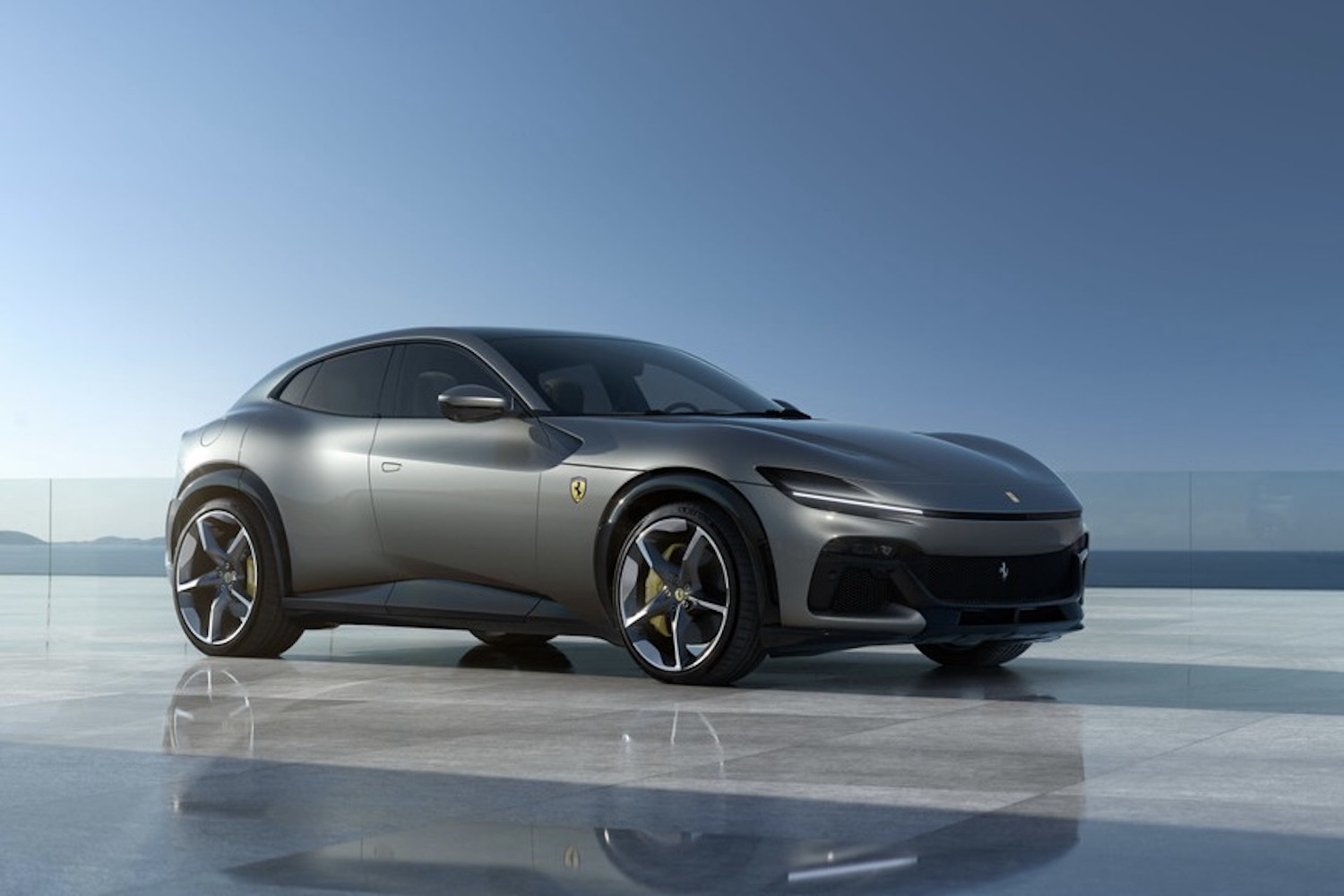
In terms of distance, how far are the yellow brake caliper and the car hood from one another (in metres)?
0.34

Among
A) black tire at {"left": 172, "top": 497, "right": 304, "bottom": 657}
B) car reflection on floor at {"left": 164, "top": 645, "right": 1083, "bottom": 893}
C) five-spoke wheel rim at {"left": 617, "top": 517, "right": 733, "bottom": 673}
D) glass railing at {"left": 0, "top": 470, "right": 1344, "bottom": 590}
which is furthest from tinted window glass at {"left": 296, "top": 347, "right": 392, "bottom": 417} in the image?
glass railing at {"left": 0, "top": 470, "right": 1344, "bottom": 590}

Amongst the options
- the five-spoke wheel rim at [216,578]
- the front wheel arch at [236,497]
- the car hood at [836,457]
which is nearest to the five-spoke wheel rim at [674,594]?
the car hood at [836,457]

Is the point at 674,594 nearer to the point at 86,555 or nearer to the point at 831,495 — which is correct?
the point at 831,495

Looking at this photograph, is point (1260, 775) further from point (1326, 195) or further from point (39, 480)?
point (1326, 195)

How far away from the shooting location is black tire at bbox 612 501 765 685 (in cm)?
772

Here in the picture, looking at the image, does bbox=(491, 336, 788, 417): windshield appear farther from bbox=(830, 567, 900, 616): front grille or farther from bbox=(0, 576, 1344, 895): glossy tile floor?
bbox=(830, 567, 900, 616): front grille

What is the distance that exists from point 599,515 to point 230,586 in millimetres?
2333

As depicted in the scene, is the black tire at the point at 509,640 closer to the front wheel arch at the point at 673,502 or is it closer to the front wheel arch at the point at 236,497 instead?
the front wheel arch at the point at 236,497

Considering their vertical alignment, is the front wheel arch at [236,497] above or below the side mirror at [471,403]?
below

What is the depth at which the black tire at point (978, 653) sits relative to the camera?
353 inches

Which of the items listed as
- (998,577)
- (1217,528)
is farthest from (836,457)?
(1217,528)

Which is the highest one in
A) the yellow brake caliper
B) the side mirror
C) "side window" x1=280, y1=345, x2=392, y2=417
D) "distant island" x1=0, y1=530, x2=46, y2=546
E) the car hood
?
"side window" x1=280, y1=345, x2=392, y2=417

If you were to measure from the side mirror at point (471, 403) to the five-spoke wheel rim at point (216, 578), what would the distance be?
5.16 ft

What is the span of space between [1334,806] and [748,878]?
1.66m
